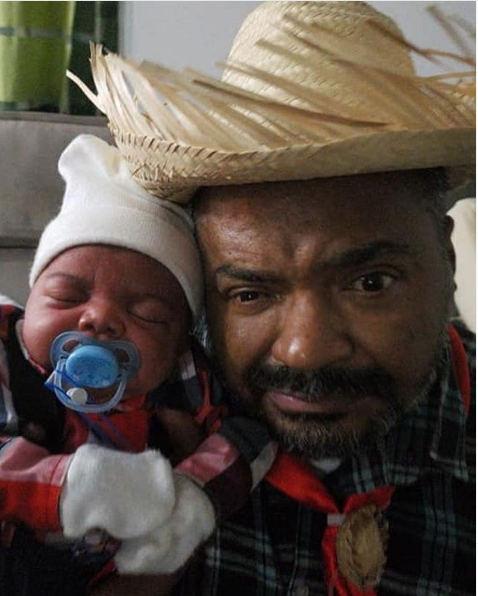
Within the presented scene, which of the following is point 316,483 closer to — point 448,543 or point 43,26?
point 448,543

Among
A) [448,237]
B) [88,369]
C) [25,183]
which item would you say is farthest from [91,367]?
[25,183]

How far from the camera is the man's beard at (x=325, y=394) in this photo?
854mm

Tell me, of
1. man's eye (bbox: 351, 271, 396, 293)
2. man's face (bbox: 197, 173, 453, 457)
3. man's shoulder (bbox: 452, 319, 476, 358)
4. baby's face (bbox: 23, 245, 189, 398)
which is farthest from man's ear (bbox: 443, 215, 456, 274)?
baby's face (bbox: 23, 245, 189, 398)

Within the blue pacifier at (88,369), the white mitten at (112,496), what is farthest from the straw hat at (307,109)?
the white mitten at (112,496)

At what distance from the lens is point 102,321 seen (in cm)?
88

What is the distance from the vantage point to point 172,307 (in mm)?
943

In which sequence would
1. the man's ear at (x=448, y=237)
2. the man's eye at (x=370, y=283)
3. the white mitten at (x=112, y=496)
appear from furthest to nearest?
the man's ear at (x=448, y=237), the man's eye at (x=370, y=283), the white mitten at (x=112, y=496)

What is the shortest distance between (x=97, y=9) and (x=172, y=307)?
1177 millimetres

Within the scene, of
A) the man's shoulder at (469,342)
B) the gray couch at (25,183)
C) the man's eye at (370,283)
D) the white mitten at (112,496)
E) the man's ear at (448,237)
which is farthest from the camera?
the gray couch at (25,183)

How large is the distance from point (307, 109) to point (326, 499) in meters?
0.48

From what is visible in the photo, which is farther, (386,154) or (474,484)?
(474,484)

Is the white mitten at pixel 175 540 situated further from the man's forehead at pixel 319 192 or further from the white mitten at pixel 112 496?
the man's forehead at pixel 319 192

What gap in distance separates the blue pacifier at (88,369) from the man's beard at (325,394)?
0.14 metres

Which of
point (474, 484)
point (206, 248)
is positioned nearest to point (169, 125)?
point (206, 248)
